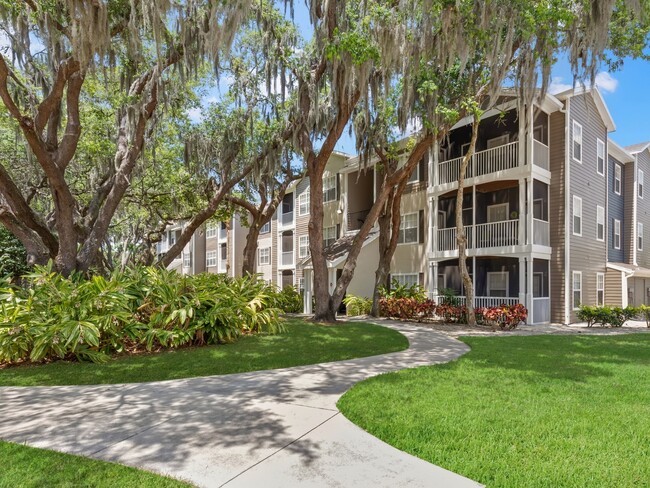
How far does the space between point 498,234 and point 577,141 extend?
15.8ft

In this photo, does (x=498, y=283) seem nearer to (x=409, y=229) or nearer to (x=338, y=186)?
(x=409, y=229)

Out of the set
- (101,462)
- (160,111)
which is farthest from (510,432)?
(160,111)

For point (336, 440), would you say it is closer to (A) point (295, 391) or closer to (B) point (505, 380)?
(A) point (295, 391)

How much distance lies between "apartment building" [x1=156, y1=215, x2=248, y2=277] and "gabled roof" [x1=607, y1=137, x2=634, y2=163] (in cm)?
2138

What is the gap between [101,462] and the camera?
3.56 meters

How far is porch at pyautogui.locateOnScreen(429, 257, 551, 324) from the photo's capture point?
15.3 metres

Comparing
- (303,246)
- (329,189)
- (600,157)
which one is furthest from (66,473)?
(303,246)

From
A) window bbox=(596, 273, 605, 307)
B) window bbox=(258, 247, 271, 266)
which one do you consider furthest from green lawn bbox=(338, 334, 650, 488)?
window bbox=(258, 247, 271, 266)

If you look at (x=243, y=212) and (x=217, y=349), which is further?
(x=243, y=212)

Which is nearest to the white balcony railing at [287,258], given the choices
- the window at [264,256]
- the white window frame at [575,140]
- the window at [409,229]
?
the window at [264,256]

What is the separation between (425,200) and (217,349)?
13316 millimetres

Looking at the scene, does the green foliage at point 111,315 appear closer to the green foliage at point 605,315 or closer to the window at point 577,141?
the green foliage at point 605,315

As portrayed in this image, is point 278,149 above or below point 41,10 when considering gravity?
below

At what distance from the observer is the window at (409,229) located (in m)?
20.4
